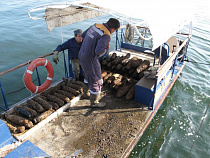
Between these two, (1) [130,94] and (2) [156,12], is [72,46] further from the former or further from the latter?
(2) [156,12]

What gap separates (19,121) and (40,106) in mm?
770

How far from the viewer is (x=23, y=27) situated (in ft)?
59.6

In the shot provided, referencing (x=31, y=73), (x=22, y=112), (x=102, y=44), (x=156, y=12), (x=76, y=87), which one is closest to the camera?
(x=102, y=44)

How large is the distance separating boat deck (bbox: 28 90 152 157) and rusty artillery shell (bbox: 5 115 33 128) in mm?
297

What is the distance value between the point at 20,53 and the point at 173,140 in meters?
11.7

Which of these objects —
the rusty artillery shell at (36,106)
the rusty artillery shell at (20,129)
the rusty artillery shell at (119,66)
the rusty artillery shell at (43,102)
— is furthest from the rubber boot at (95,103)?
the rusty artillery shell at (119,66)

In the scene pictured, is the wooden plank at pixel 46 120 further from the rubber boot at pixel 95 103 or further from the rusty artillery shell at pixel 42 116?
the rubber boot at pixel 95 103

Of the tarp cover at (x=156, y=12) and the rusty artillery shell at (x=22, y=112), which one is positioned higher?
the tarp cover at (x=156, y=12)

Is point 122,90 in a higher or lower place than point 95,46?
lower

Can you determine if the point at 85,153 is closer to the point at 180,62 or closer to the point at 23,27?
the point at 180,62

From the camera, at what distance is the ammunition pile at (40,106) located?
196 inches

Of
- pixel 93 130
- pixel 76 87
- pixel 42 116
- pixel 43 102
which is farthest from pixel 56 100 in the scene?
pixel 93 130

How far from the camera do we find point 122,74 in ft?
25.3

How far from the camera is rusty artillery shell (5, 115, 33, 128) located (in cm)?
491
